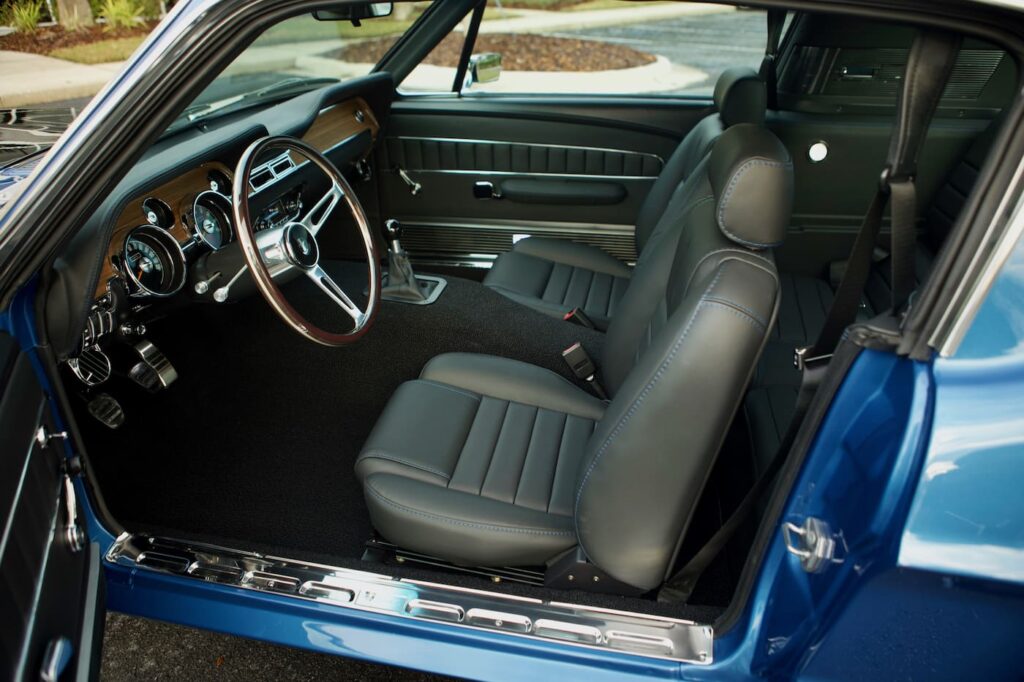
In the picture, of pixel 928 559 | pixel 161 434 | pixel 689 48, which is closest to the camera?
pixel 928 559

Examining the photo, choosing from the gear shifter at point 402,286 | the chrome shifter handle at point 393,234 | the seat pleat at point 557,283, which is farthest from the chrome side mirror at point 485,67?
the gear shifter at point 402,286

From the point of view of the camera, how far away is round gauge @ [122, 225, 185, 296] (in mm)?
1544

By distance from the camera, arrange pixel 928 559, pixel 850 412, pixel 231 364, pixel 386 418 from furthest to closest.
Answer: pixel 231 364
pixel 386 418
pixel 850 412
pixel 928 559

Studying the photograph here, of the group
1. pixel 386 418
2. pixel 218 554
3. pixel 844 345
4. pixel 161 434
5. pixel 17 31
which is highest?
pixel 17 31

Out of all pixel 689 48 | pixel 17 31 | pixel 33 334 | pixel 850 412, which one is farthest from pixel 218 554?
pixel 689 48

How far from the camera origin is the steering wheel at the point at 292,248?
139cm

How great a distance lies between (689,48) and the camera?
4.95 metres

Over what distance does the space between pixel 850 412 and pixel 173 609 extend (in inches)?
50.8

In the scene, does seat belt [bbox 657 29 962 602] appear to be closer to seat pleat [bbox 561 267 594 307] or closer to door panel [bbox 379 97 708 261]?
seat pleat [bbox 561 267 594 307]

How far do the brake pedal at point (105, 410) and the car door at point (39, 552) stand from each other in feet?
1.43

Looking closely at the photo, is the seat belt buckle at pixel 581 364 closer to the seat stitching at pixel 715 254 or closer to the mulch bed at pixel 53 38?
the seat stitching at pixel 715 254

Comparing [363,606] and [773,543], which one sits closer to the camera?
[773,543]

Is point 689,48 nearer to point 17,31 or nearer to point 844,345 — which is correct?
point 17,31

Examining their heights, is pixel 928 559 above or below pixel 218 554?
above
